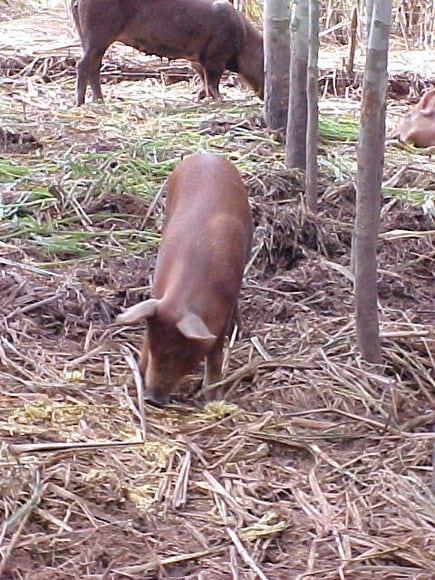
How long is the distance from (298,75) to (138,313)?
9.48ft

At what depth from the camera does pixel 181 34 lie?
1045cm

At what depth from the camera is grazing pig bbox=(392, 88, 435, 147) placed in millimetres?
8484

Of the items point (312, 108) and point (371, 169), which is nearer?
point (371, 169)

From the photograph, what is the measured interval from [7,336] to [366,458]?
61.1 inches

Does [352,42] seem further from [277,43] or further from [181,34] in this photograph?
[277,43]

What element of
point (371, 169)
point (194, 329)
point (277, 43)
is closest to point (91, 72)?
point (277, 43)

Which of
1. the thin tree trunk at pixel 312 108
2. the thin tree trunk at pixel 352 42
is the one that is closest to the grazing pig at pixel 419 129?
the thin tree trunk at pixel 352 42

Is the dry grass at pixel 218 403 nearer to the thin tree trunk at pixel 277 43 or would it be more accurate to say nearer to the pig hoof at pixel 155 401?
the pig hoof at pixel 155 401

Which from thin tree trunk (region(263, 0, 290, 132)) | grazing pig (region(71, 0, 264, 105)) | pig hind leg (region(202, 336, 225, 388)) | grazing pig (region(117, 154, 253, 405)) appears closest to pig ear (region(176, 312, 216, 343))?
grazing pig (region(117, 154, 253, 405))

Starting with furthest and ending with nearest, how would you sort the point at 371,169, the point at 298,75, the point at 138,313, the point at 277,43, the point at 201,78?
the point at 201,78 < the point at 277,43 < the point at 298,75 < the point at 371,169 < the point at 138,313

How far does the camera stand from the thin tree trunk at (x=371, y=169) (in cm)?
403

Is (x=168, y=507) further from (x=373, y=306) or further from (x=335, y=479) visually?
(x=373, y=306)

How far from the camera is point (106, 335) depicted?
4672 millimetres

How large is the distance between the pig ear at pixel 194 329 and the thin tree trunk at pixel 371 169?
0.64m
